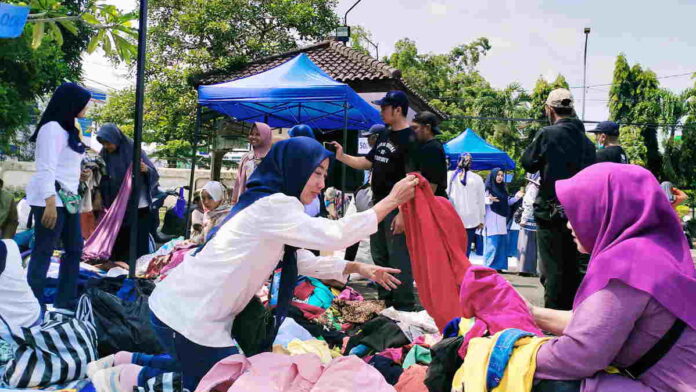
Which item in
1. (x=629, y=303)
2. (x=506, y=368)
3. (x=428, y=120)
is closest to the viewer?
(x=629, y=303)

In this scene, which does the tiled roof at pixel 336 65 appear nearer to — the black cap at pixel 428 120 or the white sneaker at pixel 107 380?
the black cap at pixel 428 120

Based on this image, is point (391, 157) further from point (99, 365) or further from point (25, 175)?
point (25, 175)

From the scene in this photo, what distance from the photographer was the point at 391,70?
653 inches

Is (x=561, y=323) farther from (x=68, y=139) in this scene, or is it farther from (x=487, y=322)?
(x=68, y=139)

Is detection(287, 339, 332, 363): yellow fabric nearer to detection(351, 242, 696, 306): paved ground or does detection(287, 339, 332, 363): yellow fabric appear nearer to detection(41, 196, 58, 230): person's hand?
detection(41, 196, 58, 230): person's hand

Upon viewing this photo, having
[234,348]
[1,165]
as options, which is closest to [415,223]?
[234,348]

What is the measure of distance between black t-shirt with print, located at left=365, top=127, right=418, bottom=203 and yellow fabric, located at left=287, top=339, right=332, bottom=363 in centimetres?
179

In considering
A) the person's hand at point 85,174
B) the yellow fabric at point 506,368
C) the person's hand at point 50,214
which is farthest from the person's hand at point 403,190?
the person's hand at point 85,174

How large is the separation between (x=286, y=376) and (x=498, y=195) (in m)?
7.17

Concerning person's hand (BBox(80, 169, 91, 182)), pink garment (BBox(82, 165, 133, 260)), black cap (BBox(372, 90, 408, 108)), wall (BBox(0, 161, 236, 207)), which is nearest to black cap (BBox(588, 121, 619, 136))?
black cap (BBox(372, 90, 408, 108))

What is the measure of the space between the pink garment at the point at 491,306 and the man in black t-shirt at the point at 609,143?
291 cm

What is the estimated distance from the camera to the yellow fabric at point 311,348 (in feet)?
10.9

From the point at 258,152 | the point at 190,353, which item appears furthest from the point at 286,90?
the point at 190,353

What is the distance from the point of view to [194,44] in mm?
21047
